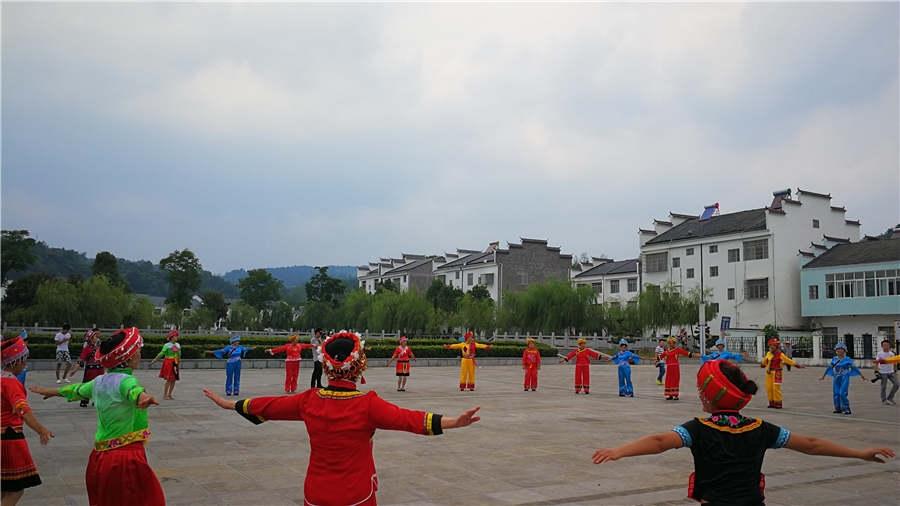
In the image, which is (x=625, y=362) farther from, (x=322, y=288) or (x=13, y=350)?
(x=322, y=288)

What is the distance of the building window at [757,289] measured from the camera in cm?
4569

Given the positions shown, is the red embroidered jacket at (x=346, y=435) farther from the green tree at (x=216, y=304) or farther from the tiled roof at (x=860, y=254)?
the green tree at (x=216, y=304)

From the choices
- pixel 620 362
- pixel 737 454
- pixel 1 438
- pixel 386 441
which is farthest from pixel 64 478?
pixel 620 362

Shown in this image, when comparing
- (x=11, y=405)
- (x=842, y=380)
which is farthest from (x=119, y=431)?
(x=842, y=380)

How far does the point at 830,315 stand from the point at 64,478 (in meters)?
46.6

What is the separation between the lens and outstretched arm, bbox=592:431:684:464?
3.25m

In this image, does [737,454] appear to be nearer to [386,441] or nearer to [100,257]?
[386,441]

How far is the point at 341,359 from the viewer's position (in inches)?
150

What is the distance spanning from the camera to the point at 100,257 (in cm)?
6562

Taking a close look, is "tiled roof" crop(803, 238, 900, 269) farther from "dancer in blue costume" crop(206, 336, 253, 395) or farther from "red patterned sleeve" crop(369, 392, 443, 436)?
"red patterned sleeve" crop(369, 392, 443, 436)

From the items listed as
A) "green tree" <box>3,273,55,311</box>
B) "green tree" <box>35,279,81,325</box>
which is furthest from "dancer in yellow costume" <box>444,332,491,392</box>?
"green tree" <box>3,273,55,311</box>

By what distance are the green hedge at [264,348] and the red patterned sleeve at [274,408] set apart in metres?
21.9

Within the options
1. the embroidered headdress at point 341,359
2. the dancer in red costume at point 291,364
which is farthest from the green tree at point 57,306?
the embroidered headdress at point 341,359

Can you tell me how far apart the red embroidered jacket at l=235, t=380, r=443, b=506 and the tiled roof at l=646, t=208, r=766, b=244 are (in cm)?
4795
